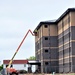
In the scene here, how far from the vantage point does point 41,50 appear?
107938 mm

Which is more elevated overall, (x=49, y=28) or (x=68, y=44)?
(x=49, y=28)

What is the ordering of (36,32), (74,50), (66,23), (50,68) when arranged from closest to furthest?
(74,50) → (66,23) → (50,68) → (36,32)

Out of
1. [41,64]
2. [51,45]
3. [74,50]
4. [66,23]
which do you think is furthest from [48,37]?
[74,50]

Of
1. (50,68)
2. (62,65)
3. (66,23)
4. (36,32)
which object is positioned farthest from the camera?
(36,32)

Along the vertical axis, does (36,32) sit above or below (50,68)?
above

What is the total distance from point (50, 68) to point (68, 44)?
19874mm

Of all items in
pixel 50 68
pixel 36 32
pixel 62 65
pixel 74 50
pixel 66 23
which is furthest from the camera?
pixel 36 32

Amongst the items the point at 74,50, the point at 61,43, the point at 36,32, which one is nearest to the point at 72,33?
the point at 74,50

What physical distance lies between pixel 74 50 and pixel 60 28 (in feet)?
59.9

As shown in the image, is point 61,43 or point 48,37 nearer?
point 61,43

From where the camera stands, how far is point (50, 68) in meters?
103

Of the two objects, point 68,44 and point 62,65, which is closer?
point 68,44

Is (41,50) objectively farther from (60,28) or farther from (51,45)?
(60,28)

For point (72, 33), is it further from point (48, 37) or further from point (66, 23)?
point (48, 37)
